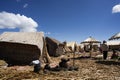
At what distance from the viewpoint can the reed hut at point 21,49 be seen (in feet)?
57.1

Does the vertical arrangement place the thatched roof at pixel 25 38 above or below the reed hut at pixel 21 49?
above

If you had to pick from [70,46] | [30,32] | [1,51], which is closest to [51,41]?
[30,32]

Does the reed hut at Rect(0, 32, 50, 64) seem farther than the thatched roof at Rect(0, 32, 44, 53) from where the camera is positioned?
No

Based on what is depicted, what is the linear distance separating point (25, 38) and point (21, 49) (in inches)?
50.9

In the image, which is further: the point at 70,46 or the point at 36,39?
the point at 70,46

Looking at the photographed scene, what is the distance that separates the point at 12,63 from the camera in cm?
1752

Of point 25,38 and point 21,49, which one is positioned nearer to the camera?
point 21,49

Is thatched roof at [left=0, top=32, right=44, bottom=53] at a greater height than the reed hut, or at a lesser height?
greater

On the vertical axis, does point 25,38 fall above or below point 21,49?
above

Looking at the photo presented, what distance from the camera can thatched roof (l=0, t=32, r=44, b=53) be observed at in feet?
57.8

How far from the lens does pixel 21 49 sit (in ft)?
57.8

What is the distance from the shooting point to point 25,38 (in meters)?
18.5

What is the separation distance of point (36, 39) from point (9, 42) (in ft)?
7.83

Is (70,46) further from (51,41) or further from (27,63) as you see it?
(27,63)
